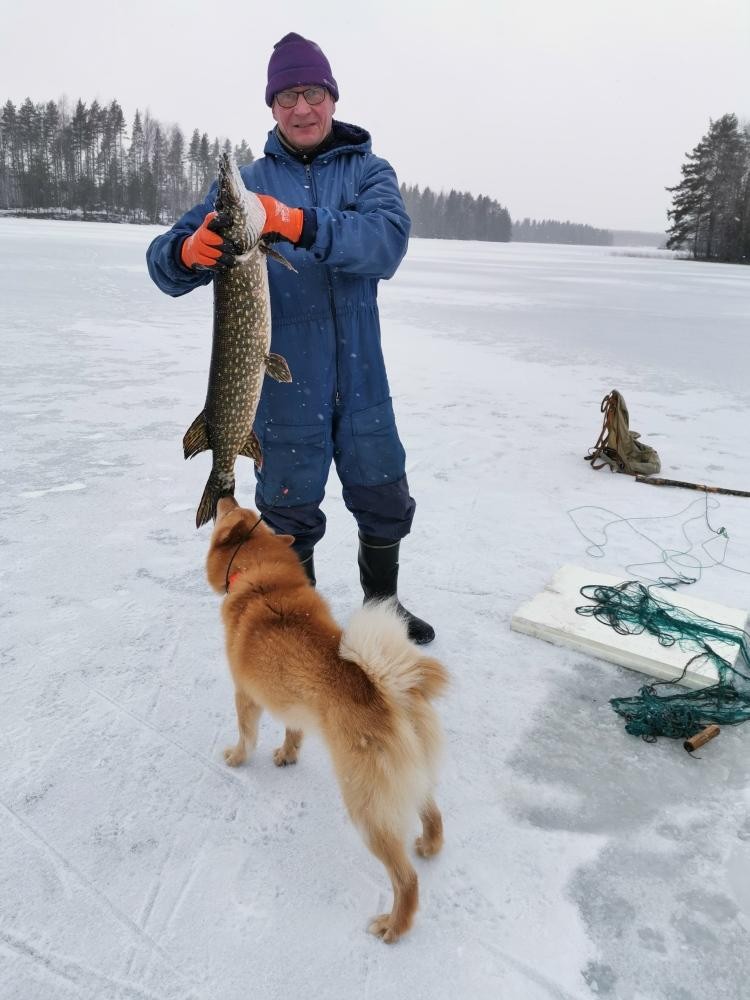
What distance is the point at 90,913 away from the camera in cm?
178

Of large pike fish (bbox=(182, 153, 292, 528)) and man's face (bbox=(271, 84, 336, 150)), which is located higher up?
man's face (bbox=(271, 84, 336, 150))

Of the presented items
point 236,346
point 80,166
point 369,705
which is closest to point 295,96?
point 236,346

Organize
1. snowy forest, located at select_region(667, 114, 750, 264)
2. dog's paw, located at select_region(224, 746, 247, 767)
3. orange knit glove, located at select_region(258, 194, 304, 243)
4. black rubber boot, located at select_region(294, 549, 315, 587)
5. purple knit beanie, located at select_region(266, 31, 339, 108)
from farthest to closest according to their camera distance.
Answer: snowy forest, located at select_region(667, 114, 750, 264), black rubber boot, located at select_region(294, 549, 315, 587), purple knit beanie, located at select_region(266, 31, 339, 108), dog's paw, located at select_region(224, 746, 247, 767), orange knit glove, located at select_region(258, 194, 304, 243)

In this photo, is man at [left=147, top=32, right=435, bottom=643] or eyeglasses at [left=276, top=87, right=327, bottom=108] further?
eyeglasses at [left=276, top=87, right=327, bottom=108]

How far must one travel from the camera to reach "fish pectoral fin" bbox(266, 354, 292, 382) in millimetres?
2416

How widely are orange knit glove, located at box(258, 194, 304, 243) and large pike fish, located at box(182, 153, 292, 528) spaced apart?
0.04 m

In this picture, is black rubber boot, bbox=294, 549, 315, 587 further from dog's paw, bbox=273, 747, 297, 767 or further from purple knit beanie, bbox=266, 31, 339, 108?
purple knit beanie, bbox=266, 31, 339, 108

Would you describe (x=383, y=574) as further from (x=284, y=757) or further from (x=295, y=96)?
(x=295, y=96)

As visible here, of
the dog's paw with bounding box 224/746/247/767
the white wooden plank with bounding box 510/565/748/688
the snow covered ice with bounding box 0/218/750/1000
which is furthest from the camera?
the white wooden plank with bounding box 510/565/748/688

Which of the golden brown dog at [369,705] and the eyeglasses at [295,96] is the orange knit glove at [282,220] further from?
the golden brown dog at [369,705]

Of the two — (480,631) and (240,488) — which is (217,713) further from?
(240,488)

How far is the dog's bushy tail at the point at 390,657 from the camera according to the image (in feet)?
5.68

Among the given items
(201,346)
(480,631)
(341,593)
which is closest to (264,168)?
(341,593)

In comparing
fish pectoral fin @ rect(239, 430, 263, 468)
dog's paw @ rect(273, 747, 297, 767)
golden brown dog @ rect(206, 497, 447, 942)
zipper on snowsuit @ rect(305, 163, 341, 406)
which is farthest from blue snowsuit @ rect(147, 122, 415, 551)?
dog's paw @ rect(273, 747, 297, 767)
